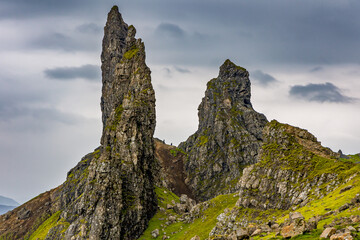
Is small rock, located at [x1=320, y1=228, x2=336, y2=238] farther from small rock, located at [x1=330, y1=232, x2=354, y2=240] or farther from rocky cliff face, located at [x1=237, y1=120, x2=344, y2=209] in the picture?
rocky cliff face, located at [x1=237, y1=120, x2=344, y2=209]

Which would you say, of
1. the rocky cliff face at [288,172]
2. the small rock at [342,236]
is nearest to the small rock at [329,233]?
the small rock at [342,236]

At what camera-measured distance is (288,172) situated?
124m

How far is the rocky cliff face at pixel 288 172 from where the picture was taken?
105913 millimetres

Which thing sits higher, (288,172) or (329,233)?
(288,172)

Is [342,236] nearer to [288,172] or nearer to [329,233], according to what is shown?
[329,233]

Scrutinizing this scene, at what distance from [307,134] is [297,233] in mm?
101877

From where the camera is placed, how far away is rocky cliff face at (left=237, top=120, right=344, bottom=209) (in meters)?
106

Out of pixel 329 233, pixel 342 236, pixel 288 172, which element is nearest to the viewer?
pixel 342 236

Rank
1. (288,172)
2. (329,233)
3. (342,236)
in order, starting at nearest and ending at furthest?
(342,236), (329,233), (288,172)

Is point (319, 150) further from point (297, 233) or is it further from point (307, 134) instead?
point (297, 233)

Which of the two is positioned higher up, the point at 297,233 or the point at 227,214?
the point at 297,233

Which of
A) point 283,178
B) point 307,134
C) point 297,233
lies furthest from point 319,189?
point 297,233

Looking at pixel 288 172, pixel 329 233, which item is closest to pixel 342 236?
pixel 329 233

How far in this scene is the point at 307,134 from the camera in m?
143
